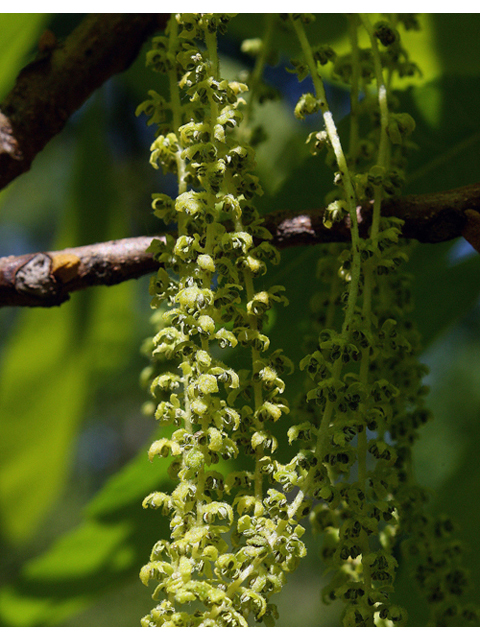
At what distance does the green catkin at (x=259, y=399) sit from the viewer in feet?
2.05

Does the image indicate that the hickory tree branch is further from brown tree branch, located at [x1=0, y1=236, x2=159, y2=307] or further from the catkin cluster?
the catkin cluster

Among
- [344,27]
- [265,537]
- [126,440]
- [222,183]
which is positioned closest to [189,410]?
[265,537]

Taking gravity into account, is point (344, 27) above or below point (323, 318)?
above

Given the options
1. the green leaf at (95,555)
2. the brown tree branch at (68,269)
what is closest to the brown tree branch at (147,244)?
the brown tree branch at (68,269)

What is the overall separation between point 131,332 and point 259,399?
124 cm

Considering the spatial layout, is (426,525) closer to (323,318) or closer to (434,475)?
(323,318)

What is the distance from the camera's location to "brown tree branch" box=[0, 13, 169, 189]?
1178 millimetres

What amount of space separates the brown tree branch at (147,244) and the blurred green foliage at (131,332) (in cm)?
19

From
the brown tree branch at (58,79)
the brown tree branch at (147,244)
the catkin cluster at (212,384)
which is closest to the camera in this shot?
the catkin cluster at (212,384)

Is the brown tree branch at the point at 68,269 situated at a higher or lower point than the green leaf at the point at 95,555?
higher

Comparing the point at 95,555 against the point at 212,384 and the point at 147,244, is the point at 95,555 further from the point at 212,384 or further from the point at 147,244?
the point at 212,384

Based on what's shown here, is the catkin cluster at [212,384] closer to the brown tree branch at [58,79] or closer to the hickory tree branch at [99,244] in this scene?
the hickory tree branch at [99,244]

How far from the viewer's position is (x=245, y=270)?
0.73m

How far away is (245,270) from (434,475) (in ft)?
3.83
